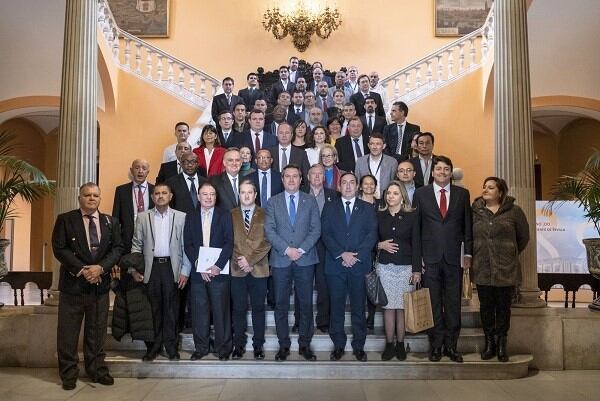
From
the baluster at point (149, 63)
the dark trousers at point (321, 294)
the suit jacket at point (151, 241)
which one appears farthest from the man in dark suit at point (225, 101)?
the dark trousers at point (321, 294)

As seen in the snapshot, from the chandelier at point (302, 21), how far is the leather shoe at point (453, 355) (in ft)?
31.9

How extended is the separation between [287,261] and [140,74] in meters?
7.17

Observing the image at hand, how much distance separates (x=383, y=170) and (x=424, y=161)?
474 mm

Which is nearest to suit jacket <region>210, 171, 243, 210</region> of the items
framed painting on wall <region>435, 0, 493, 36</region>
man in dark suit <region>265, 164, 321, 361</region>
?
man in dark suit <region>265, 164, 321, 361</region>

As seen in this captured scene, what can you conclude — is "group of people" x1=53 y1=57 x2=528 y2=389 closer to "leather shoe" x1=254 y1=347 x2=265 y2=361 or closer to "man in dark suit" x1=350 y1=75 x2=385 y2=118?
"leather shoe" x1=254 y1=347 x2=265 y2=361

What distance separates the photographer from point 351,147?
664 centimetres

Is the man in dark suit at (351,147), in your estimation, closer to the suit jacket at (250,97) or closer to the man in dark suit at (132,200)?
the man in dark suit at (132,200)

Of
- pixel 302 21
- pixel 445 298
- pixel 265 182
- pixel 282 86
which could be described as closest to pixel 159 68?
pixel 282 86

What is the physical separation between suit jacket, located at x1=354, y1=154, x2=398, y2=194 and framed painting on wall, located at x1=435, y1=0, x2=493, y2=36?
8.36 m

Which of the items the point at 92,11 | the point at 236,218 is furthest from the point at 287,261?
the point at 92,11

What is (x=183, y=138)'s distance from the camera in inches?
268

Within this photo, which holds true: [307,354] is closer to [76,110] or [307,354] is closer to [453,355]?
[453,355]

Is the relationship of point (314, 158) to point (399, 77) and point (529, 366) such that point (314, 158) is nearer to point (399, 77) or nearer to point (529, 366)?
point (529, 366)

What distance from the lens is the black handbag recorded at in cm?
481
